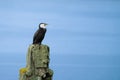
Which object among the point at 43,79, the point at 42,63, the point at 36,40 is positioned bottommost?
the point at 43,79

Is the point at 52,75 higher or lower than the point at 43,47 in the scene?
A: lower

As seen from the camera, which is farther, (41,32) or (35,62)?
(41,32)

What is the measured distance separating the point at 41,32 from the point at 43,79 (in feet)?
8.47

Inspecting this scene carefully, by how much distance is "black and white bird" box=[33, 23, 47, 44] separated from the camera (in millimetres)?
14155

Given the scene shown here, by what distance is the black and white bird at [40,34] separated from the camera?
14155 mm

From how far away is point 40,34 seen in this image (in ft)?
48.3

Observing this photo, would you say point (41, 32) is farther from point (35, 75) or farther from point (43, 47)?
point (35, 75)

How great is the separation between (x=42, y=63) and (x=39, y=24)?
253 cm

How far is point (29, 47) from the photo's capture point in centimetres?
1370

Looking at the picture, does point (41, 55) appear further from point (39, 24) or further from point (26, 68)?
point (39, 24)

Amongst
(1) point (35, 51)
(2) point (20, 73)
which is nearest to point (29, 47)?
(1) point (35, 51)

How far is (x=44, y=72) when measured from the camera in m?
13.8

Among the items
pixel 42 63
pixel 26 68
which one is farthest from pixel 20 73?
pixel 42 63

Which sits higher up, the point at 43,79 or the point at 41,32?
the point at 41,32
